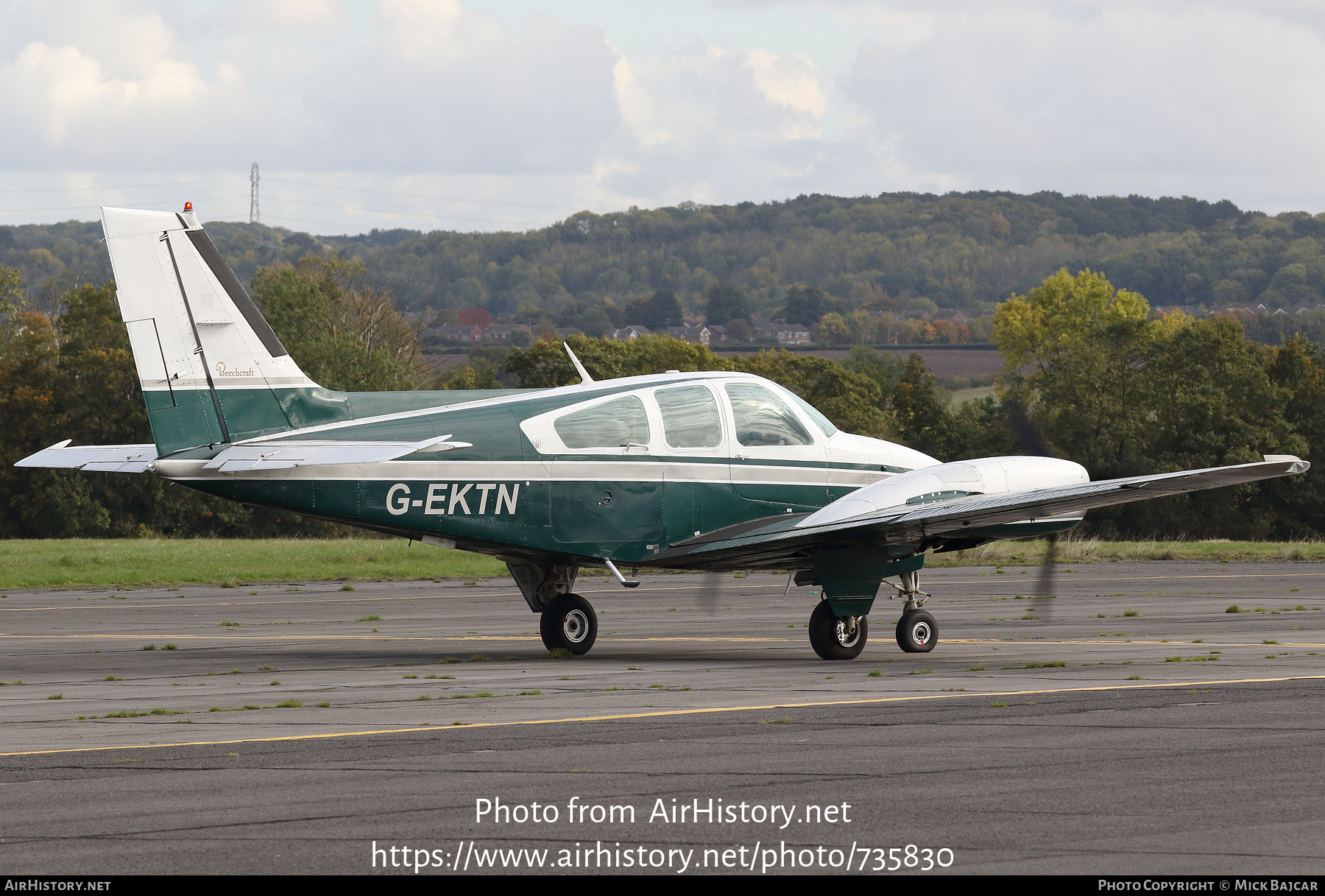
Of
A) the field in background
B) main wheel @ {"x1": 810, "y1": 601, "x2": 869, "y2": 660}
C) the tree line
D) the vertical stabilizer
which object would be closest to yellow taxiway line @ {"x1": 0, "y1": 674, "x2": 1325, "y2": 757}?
main wheel @ {"x1": 810, "y1": 601, "x2": 869, "y2": 660}

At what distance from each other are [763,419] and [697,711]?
6723 millimetres

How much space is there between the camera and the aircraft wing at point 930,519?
16375mm

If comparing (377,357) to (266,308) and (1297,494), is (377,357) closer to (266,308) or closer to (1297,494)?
(266,308)

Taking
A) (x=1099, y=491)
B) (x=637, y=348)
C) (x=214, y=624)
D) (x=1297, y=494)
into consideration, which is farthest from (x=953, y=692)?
(x=637, y=348)

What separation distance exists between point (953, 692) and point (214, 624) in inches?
633

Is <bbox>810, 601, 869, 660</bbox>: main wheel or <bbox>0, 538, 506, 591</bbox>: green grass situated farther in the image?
<bbox>0, 538, 506, 591</bbox>: green grass

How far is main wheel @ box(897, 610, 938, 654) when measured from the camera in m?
18.7

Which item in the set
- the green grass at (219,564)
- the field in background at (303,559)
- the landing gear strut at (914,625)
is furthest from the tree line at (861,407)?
the landing gear strut at (914,625)

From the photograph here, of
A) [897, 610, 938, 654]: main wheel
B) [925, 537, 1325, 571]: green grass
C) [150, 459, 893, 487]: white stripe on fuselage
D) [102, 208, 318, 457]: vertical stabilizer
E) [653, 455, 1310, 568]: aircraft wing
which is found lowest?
[925, 537, 1325, 571]: green grass

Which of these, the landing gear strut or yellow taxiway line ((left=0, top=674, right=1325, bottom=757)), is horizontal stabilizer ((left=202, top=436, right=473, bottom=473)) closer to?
yellow taxiway line ((left=0, top=674, right=1325, bottom=757))

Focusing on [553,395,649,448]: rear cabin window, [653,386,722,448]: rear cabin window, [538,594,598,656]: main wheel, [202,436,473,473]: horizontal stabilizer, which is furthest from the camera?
[538,594,598,656]: main wheel

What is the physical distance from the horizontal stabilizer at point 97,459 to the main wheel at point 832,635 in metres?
8.96

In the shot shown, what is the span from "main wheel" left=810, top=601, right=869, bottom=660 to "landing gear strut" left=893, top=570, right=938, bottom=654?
25.9 inches

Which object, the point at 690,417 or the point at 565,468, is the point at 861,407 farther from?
the point at 565,468
